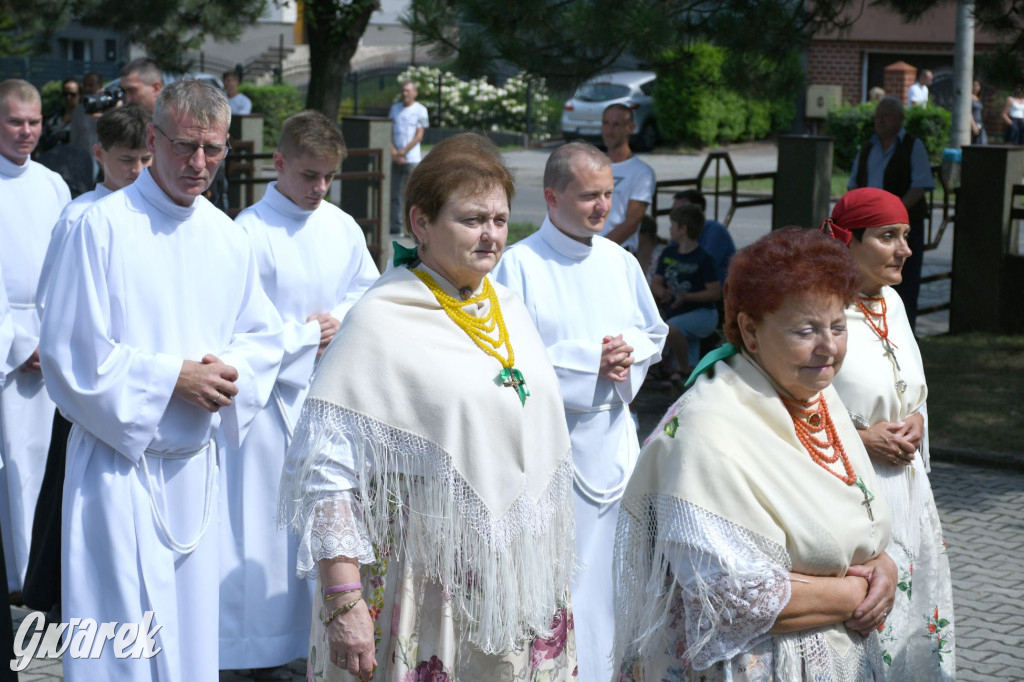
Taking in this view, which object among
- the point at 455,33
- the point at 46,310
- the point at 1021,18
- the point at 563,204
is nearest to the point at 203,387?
the point at 46,310

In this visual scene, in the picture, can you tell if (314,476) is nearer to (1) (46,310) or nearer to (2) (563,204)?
(1) (46,310)

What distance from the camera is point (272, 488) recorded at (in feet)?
18.2

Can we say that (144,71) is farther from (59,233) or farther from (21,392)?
(59,233)

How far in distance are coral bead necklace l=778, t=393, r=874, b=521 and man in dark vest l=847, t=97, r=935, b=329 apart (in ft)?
26.5

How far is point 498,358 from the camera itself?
141 inches

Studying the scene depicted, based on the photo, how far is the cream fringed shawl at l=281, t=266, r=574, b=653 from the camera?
3432 mm

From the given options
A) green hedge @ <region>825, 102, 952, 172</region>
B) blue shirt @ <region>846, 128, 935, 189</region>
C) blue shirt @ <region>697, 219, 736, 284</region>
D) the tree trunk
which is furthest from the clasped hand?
green hedge @ <region>825, 102, 952, 172</region>

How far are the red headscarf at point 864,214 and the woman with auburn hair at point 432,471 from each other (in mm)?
1251

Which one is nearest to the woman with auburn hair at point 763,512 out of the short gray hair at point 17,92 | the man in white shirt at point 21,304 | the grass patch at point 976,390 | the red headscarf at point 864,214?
the red headscarf at point 864,214

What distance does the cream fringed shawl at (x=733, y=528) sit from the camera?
3.14 meters

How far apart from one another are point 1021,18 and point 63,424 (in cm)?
778

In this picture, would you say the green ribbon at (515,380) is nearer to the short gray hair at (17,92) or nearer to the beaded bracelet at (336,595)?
the beaded bracelet at (336,595)

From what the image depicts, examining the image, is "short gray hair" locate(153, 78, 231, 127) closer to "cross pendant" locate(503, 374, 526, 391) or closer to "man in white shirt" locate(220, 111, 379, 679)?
"man in white shirt" locate(220, 111, 379, 679)

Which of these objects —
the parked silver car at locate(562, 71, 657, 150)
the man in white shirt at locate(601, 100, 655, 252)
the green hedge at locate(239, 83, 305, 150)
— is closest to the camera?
the man in white shirt at locate(601, 100, 655, 252)
